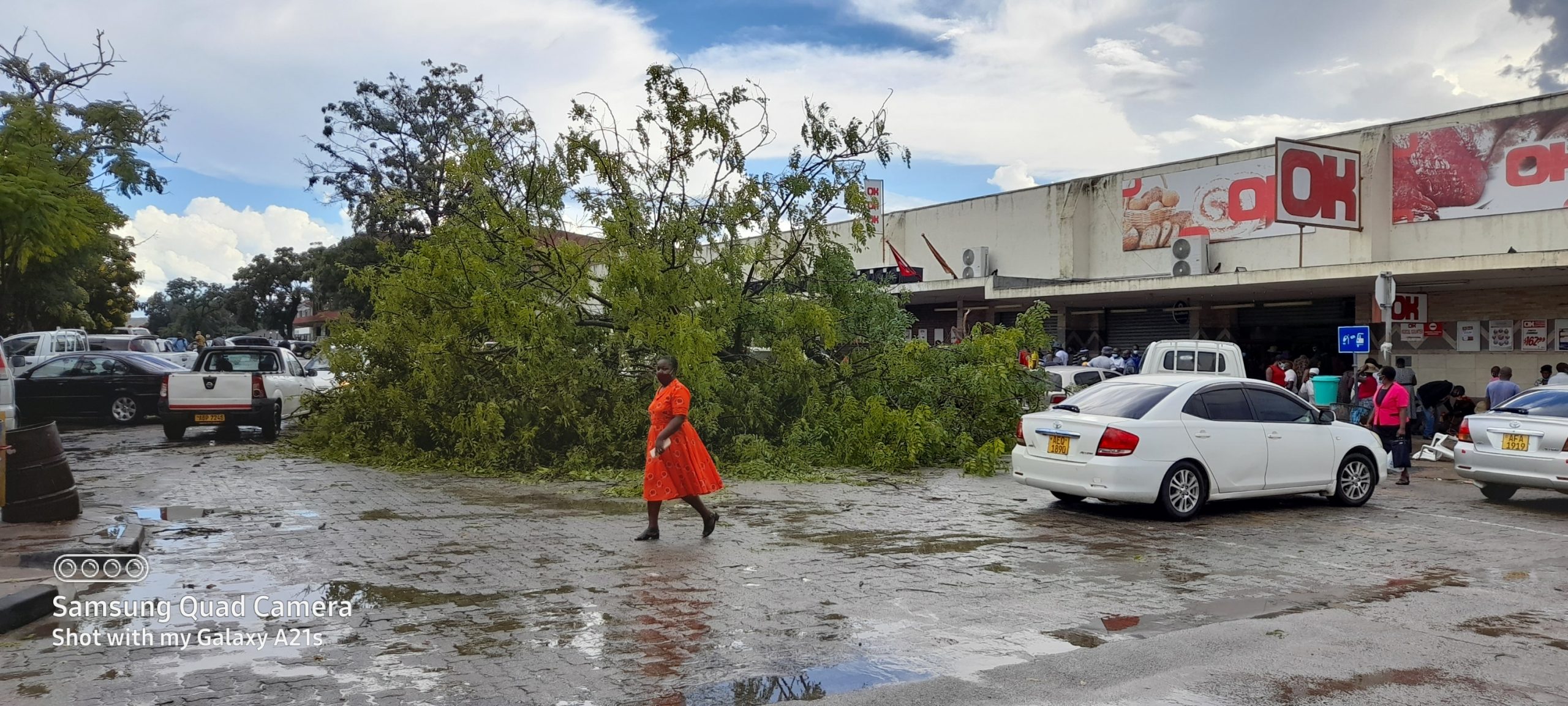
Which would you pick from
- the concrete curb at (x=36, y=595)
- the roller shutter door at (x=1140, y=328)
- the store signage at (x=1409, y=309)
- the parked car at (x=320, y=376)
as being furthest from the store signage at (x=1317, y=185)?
the concrete curb at (x=36, y=595)

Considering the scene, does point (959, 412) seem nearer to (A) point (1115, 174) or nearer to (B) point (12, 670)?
(B) point (12, 670)

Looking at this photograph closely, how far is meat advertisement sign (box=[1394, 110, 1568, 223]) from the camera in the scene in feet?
75.0

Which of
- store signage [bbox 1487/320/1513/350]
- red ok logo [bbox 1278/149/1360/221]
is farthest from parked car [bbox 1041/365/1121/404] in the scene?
store signage [bbox 1487/320/1513/350]

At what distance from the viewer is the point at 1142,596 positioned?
7.92m

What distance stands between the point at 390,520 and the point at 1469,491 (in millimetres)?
13363

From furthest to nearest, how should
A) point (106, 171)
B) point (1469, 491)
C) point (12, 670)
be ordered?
point (106, 171) < point (1469, 491) < point (12, 670)

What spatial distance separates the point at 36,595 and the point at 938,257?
32779 millimetres

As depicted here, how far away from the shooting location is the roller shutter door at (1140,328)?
3066cm

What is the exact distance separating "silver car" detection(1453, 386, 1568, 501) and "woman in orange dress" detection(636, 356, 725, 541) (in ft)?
30.2

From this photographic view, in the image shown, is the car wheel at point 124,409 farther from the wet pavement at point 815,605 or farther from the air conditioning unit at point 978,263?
the air conditioning unit at point 978,263

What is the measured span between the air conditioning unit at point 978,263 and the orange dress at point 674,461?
1051 inches

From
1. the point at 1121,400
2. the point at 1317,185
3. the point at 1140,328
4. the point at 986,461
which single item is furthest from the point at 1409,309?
the point at 1121,400

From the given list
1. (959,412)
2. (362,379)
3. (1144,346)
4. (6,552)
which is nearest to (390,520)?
(6,552)

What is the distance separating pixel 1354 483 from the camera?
12.9 meters
